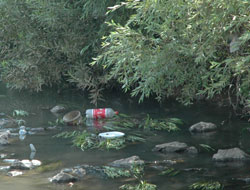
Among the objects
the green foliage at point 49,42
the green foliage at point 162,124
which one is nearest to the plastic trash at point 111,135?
the green foliage at point 162,124

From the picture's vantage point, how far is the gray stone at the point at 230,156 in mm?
8203

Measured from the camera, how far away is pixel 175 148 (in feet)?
28.9

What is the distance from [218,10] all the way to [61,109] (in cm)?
731

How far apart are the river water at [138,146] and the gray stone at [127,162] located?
0.22 metres

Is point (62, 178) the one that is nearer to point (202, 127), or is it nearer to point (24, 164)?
point (24, 164)

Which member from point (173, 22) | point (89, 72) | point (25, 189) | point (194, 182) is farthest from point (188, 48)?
point (89, 72)

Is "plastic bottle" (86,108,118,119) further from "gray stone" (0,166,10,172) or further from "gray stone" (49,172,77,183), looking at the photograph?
"gray stone" (49,172,77,183)

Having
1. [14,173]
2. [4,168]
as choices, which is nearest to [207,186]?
[14,173]

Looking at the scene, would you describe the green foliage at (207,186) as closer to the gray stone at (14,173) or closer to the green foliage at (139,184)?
the green foliage at (139,184)

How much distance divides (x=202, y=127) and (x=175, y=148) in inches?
68.6

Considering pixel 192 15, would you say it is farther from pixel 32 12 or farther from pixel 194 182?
pixel 32 12

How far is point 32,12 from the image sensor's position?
47.2 ft

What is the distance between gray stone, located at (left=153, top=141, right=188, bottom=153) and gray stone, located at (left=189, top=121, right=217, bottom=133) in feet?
4.92

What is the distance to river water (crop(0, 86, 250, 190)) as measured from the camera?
7.23 meters
